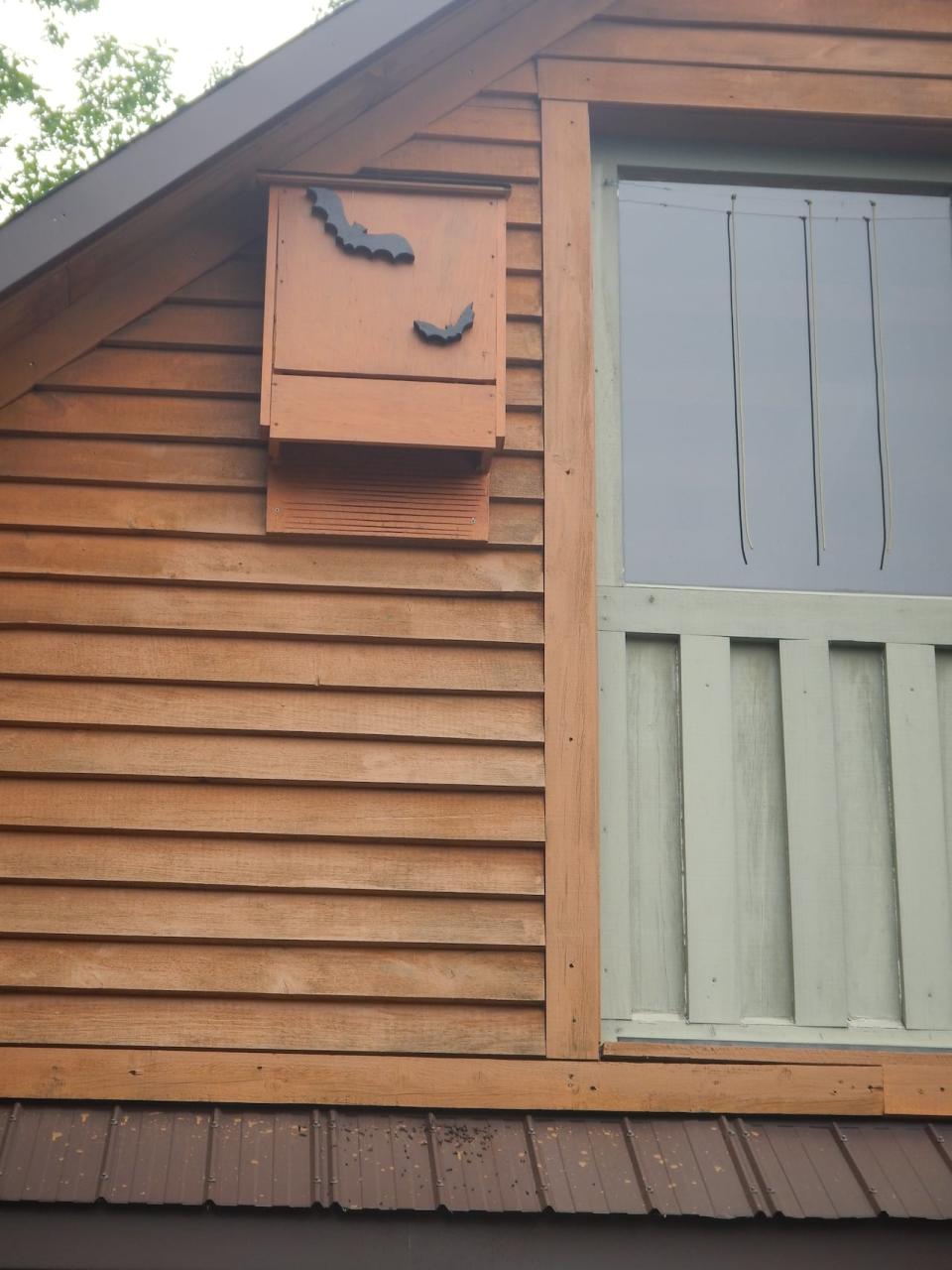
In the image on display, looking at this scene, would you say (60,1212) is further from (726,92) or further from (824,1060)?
(726,92)

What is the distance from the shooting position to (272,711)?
3379 mm

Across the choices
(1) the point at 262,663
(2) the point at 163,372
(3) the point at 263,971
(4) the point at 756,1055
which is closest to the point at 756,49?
(2) the point at 163,372

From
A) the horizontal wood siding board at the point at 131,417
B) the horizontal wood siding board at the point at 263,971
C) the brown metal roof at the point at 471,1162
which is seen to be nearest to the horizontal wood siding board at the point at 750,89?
the horizontal wood siding board at the point at 131,417

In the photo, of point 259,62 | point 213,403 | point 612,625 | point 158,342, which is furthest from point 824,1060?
point 259,62

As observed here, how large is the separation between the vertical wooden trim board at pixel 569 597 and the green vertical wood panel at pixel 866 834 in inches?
27.2

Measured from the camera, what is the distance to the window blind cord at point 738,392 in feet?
12.2

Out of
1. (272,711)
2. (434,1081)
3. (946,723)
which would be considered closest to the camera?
(434,1081)

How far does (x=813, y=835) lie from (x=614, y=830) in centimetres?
52

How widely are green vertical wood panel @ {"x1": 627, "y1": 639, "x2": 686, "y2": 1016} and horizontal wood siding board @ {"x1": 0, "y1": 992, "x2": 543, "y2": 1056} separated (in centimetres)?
36

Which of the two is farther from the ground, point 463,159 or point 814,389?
point 463,159

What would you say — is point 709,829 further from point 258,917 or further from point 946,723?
point 258,917

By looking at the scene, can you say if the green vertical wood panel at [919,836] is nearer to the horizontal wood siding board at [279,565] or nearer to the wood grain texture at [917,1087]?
the wood grain texture at [917,1087]

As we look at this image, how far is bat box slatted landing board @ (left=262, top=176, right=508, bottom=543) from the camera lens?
3.41 metres

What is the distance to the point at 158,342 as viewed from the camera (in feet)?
11.9
